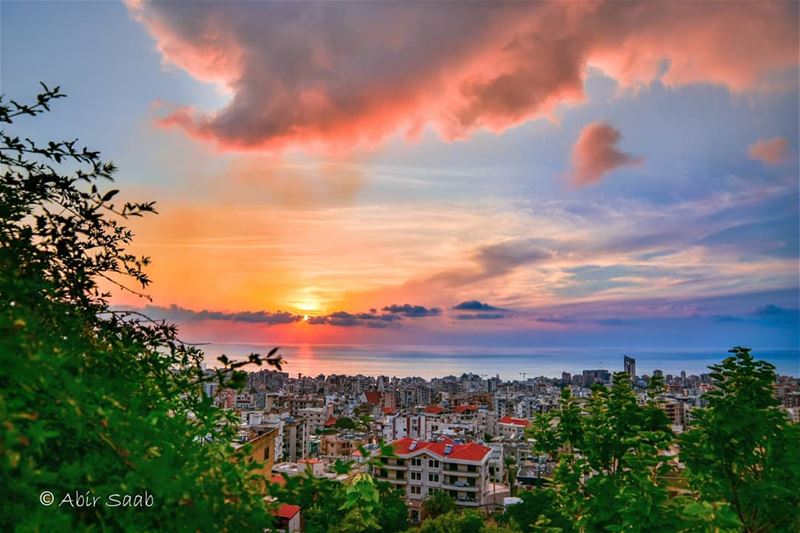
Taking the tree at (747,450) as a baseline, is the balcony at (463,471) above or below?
below

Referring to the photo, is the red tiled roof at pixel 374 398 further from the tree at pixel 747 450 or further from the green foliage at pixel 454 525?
the tree at pixel 747 450

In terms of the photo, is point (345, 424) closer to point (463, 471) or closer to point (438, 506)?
point (463, 471)

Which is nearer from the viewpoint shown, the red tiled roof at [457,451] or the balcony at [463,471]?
the balcony at [463,471]

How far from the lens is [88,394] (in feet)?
5.05

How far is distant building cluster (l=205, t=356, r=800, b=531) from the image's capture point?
5699 millimetres

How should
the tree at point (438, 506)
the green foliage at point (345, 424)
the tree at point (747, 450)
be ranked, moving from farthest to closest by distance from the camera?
the green foliage at point (345, 424) < the tree at point (438, 506) < the tree at point (747, 450)

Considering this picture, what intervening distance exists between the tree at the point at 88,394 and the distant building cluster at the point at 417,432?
0.72 feet

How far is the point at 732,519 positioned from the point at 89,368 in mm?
3191

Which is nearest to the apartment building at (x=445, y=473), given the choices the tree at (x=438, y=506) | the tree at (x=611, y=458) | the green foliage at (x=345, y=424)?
the tree at (x=438, y=506)

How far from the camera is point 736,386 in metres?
4.26

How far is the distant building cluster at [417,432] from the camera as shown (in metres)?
5.70

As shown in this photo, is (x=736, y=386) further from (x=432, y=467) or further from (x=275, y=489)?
(x=432, y=467)

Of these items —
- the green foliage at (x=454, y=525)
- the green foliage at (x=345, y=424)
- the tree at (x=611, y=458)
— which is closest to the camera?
the tree at (x=611, y=458)

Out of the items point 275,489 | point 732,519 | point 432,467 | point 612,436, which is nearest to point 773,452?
point 612,436
